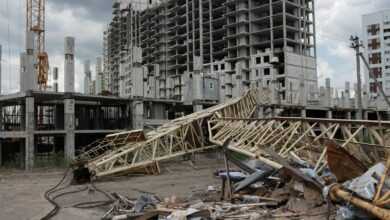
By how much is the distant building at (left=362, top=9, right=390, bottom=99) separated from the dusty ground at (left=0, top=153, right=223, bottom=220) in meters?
82.9

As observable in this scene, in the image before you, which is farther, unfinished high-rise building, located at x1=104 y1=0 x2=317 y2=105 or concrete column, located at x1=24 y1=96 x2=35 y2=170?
unfinished high-rise building, located at x1=104 y1=0 x2=317 y2=105

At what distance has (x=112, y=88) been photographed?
428 ft

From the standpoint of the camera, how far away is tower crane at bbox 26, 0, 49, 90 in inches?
2120

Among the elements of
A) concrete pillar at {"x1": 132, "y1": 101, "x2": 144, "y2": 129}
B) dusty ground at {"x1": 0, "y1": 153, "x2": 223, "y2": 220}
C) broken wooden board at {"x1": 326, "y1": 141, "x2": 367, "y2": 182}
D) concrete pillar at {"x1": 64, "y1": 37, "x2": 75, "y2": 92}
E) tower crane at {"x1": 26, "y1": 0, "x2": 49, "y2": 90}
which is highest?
tower crane at {"x1": 26, "y1": 0, "x2": 49, "y2": 90}

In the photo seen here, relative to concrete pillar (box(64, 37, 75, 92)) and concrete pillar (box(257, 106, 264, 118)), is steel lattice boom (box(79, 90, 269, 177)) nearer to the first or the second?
concrete pillar (box(64, 37, 75, 92))

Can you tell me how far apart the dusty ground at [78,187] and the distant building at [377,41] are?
272 ft

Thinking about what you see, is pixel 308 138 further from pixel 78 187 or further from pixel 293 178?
pixel 78 187

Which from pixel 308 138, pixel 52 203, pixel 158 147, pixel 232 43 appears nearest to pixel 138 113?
pixel 158 147

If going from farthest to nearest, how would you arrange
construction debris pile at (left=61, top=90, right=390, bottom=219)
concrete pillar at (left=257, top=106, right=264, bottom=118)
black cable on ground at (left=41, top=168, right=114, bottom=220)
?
concrete pillar at (left=257, top=106, right=264, bottom=118)
black cable on ground at (left=41, top=168, right=114, bottom=220)
construction debris pile at (left=61, top=90, right=390, bottom=219)

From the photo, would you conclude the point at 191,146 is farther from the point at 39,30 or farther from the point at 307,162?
the point at 39,30

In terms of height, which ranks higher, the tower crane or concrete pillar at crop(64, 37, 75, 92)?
the tower crane

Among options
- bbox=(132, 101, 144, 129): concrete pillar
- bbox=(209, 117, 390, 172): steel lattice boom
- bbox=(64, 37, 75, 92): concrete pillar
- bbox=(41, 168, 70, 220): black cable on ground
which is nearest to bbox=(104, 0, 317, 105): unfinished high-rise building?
bbox=(132, 101, 144, 129): concrete pillar

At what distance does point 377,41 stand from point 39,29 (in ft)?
268

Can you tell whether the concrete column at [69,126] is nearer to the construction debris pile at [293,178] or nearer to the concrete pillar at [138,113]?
the concrete pillar at [138,113]
